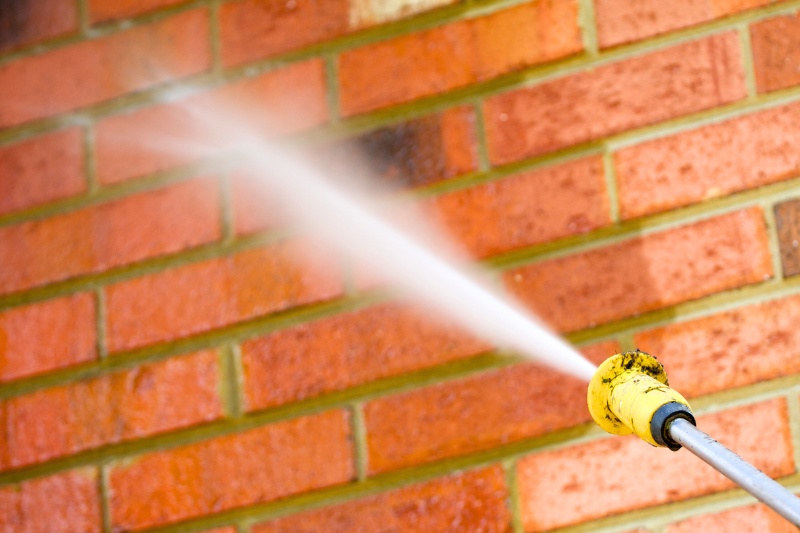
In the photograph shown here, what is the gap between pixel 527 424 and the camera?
77 centimetres

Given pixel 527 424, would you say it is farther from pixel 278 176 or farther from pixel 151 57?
pixel 151 57

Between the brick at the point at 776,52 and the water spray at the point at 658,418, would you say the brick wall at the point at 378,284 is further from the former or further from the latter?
the water spray at the point at 658,418

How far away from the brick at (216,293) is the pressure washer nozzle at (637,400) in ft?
1.23

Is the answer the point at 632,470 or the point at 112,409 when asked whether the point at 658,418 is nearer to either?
the point at 632,470

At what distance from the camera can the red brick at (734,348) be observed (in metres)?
0.73

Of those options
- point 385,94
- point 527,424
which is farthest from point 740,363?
point 385,94

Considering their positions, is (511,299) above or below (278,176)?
below

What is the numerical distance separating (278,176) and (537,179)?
0.99ft

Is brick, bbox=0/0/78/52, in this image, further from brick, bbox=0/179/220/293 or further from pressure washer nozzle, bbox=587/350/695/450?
pressure washer nozzle, bbox=587/350/695/450

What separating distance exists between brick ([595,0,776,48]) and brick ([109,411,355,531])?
1.68ft

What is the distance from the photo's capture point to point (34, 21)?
3.15ft

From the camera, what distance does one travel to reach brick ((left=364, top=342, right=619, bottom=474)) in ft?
2.52

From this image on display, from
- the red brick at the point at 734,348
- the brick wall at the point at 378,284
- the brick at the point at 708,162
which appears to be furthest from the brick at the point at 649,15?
the red brick at the point at 734,348

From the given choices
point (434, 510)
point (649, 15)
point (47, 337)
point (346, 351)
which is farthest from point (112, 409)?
point (649, 15)
